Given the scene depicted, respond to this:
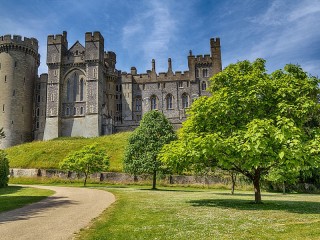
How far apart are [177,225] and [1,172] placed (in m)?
30.1

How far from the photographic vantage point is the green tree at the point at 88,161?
4061cm

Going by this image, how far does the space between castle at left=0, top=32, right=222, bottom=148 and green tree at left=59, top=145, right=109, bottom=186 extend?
1412 inches

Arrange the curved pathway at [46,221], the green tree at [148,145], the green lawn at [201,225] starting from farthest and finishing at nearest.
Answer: the green tree at [148,145] → the curved pathway at [46,221] → the green lawn at [201,225]

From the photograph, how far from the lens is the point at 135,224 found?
12.5 meters

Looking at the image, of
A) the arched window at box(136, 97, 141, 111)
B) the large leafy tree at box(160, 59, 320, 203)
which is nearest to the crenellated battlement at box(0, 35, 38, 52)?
the arched window at box(136, 97, 141, 111)

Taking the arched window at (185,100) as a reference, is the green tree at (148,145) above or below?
below

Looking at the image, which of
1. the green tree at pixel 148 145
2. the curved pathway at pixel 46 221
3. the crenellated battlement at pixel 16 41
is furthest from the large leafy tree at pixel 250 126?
the crenellated battlement at pixel 16 41

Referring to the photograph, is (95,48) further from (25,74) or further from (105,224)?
(105,224)

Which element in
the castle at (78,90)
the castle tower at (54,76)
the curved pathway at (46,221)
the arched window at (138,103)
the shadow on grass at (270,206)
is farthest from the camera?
the arched window at (138,103)

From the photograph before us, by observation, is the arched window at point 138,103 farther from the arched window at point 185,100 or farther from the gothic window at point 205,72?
the gothic window at point 205,72

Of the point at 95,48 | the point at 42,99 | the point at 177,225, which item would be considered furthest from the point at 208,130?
the point at 42,99

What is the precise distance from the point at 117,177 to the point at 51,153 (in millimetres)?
18333

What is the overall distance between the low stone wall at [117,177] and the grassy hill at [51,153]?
7.81 ft

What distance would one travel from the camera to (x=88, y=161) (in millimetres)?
40281
